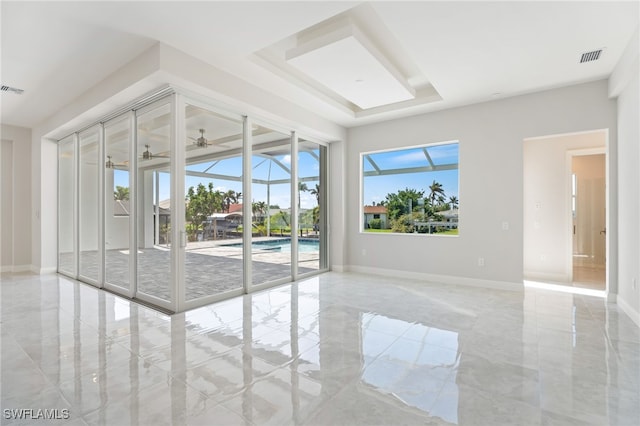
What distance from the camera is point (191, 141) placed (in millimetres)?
4066

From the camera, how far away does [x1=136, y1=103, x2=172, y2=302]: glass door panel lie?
13.2 ft

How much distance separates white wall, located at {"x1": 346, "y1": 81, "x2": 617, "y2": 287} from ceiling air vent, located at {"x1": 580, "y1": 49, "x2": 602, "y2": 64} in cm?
84

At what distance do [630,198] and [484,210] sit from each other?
1.73 metres

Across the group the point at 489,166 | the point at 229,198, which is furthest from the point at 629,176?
the point at 229,198

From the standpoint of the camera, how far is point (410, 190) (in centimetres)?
653

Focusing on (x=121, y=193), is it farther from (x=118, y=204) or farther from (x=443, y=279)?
(x=443, y=279)

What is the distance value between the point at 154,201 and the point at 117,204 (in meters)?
1.12

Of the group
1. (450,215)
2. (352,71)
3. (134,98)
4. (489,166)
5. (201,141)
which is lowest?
(450,215)

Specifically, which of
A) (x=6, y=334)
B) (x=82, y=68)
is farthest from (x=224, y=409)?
(x=82, y=68)

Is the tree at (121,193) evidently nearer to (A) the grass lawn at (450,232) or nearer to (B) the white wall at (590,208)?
(A) the grass lawn at (450,232)

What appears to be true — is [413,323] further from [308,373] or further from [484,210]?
[484,210]

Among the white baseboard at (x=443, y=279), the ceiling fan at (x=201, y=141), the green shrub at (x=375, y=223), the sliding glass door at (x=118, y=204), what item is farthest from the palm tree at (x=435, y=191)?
the sliding glass door at (x=118, y=204)

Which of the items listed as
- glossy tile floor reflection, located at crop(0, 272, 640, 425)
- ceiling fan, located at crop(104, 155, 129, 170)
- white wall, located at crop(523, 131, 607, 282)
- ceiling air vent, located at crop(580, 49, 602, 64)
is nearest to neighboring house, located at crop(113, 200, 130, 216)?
ceiling fan, located at crop(104, 155, 129, 170)

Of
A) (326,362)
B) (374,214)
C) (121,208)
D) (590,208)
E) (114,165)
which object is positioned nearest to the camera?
(326,362)
